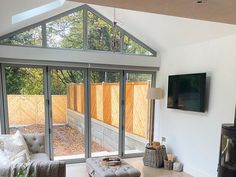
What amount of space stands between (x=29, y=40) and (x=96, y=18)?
1459mm

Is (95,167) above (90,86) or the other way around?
the other way around

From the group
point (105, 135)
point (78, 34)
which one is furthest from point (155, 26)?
point (105, 135)

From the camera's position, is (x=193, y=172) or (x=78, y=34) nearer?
(x=193, y=172)

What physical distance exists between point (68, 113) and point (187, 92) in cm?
248

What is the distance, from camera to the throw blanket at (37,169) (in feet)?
7.68

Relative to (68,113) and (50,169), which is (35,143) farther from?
(50,169)

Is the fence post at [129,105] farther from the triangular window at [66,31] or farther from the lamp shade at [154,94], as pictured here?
the triangular window at [66,31]

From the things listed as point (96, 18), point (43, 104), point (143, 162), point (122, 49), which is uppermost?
point (96, 18)

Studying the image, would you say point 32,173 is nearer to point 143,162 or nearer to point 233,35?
point 143,162

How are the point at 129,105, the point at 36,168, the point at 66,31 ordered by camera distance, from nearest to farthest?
the point at 36,168, the point at 66,31, the point at 129,105

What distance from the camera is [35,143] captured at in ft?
12.3

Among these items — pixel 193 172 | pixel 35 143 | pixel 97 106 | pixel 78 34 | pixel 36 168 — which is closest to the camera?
pixel 36 168

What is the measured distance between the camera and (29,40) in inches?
163

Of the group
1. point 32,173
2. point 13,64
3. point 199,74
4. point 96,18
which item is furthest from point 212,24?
point 13,64
